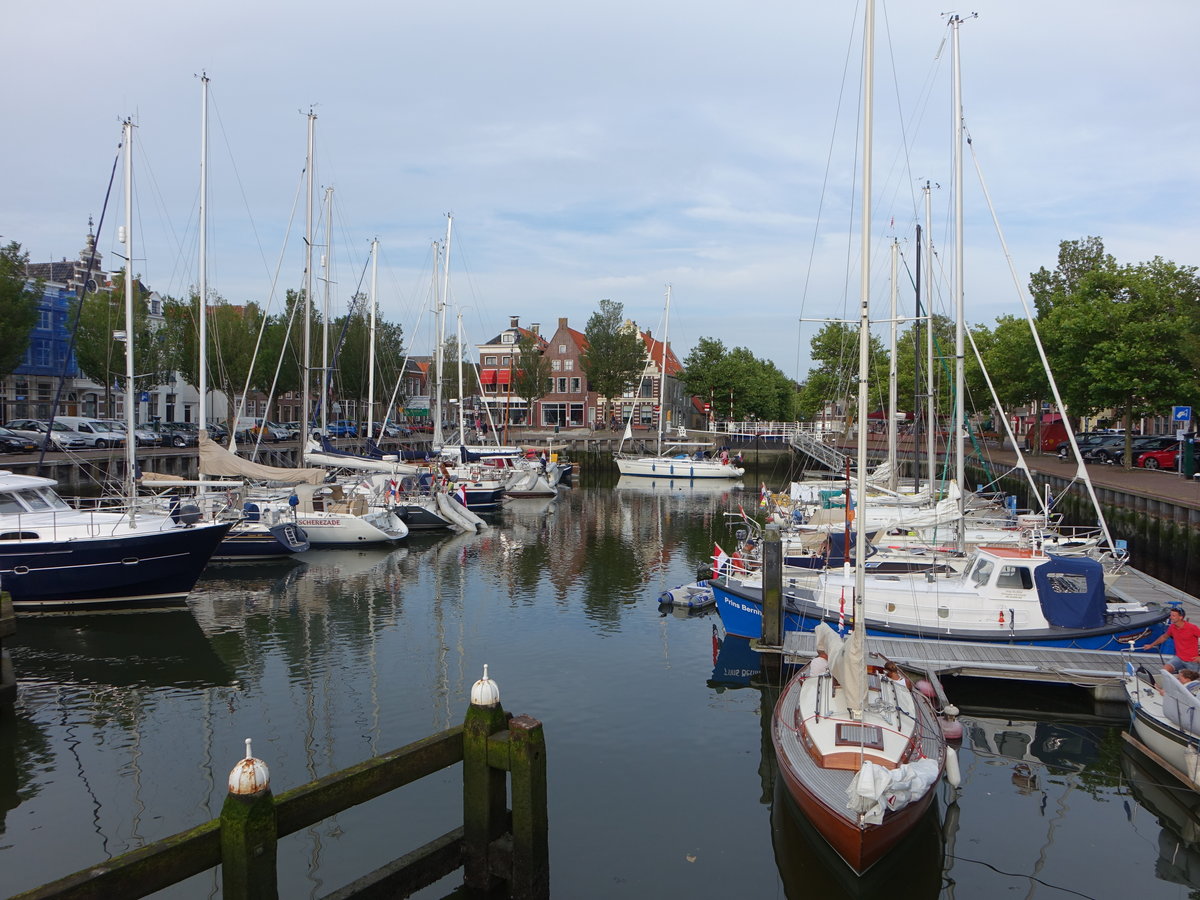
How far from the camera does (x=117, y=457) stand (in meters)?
48.1

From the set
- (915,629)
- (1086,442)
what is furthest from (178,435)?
(1086,442)

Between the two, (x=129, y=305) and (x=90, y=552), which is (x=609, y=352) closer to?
(x=129, y=305)

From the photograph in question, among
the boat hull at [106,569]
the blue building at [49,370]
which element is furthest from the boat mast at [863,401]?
the blue building at [49,370]

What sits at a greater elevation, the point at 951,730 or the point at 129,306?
the point at 129,306

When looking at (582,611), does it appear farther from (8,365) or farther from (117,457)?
(8,365)

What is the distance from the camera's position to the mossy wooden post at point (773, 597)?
1806cm

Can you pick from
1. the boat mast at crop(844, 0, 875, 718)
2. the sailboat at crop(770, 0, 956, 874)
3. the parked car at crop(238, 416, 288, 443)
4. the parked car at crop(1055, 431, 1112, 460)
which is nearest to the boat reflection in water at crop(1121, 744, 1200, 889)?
the sailboat at crop(770, 0, 956, 874)

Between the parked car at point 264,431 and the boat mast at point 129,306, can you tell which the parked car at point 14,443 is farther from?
the boat mast at point 129,306

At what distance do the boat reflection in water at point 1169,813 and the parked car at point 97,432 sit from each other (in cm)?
5286

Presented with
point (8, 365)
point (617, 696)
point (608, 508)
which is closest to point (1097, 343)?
point (608, 508)

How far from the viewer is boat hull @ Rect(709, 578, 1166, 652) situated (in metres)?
17.0

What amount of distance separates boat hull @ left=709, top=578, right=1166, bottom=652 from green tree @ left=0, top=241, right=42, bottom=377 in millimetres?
46495

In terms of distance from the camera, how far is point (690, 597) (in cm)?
2480

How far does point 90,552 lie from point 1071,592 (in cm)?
2243
